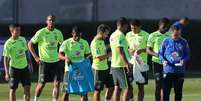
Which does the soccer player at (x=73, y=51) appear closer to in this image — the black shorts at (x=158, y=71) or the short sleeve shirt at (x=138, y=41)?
the short sleeve shirt at (x=138, y=41)

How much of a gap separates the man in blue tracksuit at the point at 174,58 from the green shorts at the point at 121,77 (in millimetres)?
894

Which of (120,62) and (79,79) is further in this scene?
(79,79)

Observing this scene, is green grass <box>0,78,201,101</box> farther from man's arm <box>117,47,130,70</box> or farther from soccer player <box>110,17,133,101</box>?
man's arm <box>117,47,130,70</box>

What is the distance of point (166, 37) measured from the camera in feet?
60.8

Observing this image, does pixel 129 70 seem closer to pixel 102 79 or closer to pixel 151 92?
pixel 102 79

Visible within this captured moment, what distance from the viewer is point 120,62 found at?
58.2ft

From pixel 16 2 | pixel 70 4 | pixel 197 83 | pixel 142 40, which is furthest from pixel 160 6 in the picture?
pixel 142 40

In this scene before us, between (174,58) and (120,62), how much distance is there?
50.7 inches

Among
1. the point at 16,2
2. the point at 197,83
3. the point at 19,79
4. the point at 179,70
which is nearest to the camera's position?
the point at 179,70

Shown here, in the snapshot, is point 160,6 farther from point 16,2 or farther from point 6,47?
point 6,47

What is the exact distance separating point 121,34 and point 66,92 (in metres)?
1.72

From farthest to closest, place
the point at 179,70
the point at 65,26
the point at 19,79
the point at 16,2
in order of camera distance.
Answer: the point at 16,2 < the point at 65,26 < the point at 19,79 < the point at 179,70

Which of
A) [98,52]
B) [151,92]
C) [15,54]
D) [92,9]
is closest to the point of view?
[98,52]

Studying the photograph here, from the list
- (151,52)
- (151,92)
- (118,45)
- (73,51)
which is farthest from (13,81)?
(151,92)
